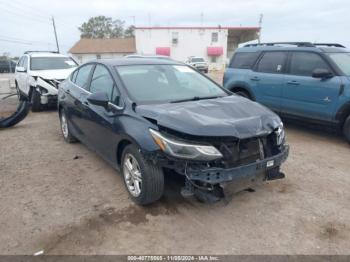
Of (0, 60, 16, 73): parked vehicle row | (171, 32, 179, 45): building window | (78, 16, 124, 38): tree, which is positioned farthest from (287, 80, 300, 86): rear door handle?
(78, 16, 124, 38): tree

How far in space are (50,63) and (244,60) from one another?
255 inches

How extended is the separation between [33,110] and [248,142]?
819cm

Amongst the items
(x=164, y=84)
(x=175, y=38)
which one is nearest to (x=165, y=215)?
(x=164, y=84)

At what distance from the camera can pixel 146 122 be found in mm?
3301

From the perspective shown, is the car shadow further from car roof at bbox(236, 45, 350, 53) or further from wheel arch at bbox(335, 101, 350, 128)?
car roof at bbox(236, 45, 350, 53)

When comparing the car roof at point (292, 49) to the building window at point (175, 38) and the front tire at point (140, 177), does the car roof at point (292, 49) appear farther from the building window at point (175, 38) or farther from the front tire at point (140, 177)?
the building window at point (175, 38)

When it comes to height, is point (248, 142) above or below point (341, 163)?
above

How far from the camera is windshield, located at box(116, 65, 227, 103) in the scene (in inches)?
151

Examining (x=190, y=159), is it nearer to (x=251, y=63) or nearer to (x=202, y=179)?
(x=202, y=179)

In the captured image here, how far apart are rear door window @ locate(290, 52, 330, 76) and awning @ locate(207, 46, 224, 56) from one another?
39.5 m

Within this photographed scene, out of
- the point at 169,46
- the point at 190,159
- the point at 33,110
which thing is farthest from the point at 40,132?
the point at 169,46

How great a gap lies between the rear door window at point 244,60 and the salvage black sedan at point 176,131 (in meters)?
3.30

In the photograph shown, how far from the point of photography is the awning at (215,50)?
4472 centimetres

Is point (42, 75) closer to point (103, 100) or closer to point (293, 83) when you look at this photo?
point (103, 100)
